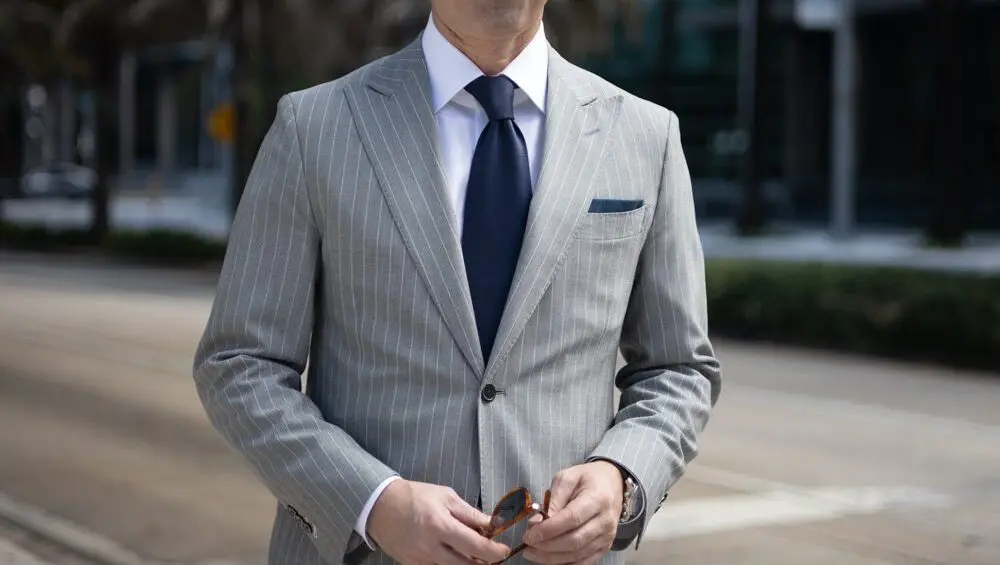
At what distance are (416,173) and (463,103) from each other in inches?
5.6

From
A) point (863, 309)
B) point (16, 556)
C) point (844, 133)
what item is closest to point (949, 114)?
point (844, 133)

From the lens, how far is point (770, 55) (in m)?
48.2

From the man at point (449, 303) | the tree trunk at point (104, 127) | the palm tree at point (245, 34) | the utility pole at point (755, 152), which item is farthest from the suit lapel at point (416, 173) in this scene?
the tree trunk at point (104, 127)

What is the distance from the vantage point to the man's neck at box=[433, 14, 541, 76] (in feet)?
7.49

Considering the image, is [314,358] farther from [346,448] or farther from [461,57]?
[461,57]

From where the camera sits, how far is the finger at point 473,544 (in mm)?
2014

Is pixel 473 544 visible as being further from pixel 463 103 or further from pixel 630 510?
pixel 463 103

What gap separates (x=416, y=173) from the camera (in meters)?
2.26

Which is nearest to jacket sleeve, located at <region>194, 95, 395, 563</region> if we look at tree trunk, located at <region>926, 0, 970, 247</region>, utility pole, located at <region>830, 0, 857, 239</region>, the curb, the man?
the man

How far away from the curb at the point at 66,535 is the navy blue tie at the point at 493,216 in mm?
5475

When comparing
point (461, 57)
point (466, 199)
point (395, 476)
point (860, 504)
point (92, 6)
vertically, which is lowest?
point (860, 504)

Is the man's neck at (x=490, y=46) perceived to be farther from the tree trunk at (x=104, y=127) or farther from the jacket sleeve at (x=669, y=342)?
the tree trunk at (x=104, y=127)

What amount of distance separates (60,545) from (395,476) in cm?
599

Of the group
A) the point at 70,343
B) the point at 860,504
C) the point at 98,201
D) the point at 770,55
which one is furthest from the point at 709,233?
the point at 860,504
